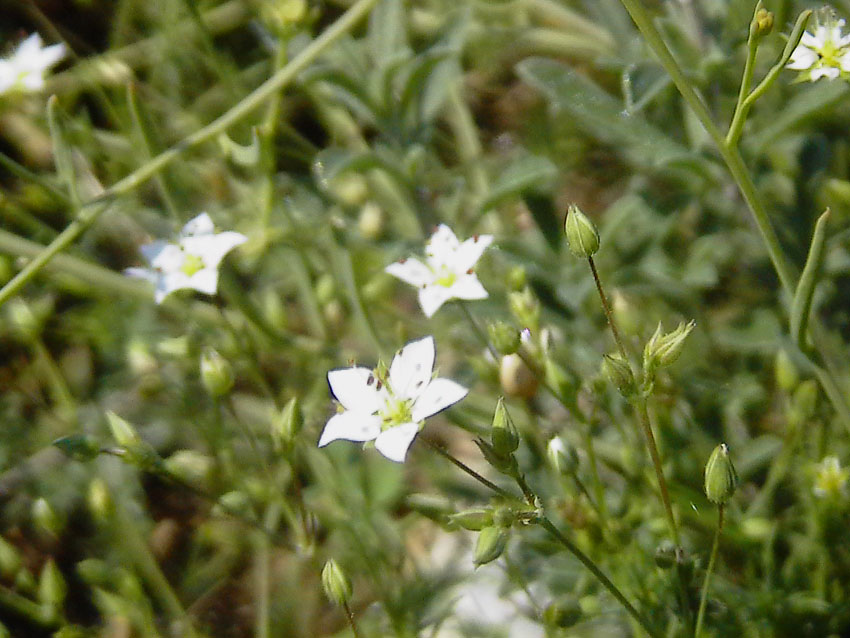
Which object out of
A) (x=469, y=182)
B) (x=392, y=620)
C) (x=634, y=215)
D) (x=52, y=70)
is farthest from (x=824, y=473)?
(x=52, y=70)

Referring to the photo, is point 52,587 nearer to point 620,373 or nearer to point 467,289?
point 467,289

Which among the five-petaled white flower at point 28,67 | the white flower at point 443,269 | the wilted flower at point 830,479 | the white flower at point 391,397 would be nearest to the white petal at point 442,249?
the white flower at point 443,269

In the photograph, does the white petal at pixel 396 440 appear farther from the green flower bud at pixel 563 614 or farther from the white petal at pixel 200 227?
the white petal at pixel 200 227

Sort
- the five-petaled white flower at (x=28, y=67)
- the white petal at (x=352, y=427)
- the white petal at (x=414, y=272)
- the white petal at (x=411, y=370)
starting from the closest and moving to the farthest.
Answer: the white petal at (x=352, y=427)
the white petal at (x=411, y=370)
the white petal at (x=414, y=272)
the five-petaled white flower at (x=28, y=67)

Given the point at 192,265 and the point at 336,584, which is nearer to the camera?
the point at 336,584

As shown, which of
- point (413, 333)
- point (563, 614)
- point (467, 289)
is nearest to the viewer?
point (563, 614)

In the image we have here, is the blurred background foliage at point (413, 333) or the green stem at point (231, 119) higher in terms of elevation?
the green stem at point (231, 119)

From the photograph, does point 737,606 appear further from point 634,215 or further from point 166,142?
point 166,142

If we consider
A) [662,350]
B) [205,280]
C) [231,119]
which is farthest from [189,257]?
[662,350]
